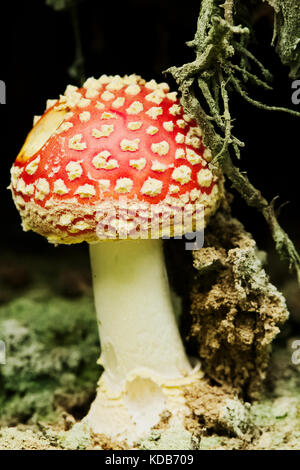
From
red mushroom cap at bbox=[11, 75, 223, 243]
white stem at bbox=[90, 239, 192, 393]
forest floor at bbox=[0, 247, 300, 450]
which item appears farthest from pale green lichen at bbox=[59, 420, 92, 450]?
red mushroom cap at bbox=[11, 75, 223, 243]

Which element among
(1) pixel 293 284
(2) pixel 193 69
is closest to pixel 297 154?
(1) pixel 293 284

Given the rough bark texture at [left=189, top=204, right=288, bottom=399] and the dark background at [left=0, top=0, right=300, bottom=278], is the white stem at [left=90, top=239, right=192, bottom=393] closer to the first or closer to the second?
the rough bark texture at [left=189, top=204, right=288, bottom=399]

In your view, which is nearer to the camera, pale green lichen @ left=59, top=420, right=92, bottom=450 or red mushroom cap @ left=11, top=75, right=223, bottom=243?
red mushroom cap @ left=11, top=75, right=223, bottom=243

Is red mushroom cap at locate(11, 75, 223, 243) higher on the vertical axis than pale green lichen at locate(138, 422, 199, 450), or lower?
higher

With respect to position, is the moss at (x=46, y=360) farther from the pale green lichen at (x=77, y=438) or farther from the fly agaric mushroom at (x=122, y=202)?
the fly agaric mushroom at (x=122, y=202)

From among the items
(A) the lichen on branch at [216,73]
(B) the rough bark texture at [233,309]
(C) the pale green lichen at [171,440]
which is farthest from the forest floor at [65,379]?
(A) the lichen on branch at [216,73]

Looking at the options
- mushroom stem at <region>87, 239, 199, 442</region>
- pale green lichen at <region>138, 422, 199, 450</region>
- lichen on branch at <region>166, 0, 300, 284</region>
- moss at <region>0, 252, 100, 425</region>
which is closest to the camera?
lichen on branch at <region>166, 0, 300, 284</region>

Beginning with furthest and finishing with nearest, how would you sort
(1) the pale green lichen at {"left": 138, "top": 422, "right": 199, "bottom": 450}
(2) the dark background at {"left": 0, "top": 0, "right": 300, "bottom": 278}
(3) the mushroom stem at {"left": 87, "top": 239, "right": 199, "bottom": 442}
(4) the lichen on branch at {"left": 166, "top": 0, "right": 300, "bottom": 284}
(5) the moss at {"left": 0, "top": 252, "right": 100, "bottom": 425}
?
(2) the dark background at {"left": 0, "top": 0, "right": 300, "bottom": 278} → (5) the moss at {"left": 0, "top": 252, "right": 100, "bottom": 425} → (3) the mushroom stem at {"left": 87, "top": 239, "right": 199, "bottom": 442} → (1) the pale green lichen at {"left": 138, "top": 422, "right": 199, "bottom": 450} → (4) the lichen on branch at {"left": 166, "top": 0, "right": 300, "bottom": 284}

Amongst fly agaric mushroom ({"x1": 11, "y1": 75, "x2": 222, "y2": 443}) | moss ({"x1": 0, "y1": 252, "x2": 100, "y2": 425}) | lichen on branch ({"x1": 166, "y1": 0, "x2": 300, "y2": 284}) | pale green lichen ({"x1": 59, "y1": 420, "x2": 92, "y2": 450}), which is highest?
lichen on branch ({"x1": 166, "y1": 0, "x2": 300, "y2": 284})

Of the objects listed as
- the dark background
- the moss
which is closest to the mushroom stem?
the moss
